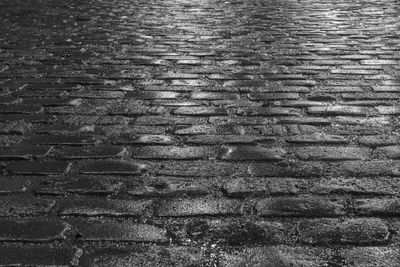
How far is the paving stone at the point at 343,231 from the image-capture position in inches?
82.4

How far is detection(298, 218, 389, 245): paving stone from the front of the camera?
2.09 m

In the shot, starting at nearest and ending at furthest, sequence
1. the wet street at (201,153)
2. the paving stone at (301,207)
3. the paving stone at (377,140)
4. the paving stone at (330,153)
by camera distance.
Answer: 1. the wet street at (201,153)
2. the paving stone at (301,207)
3. the paving stone at (330,153)
4. the paving stone at (377,140)

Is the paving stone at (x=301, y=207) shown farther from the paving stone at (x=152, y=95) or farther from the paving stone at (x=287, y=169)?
the paving stone at (x=152, y=95)

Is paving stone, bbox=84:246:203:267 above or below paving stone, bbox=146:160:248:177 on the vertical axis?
above

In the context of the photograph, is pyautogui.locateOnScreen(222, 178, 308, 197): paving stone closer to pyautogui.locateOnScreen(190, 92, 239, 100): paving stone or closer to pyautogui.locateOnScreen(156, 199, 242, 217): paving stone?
pyautogui.locateOnScreen(156, 199, 242, 217): paving stone

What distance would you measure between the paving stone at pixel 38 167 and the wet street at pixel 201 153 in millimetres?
12

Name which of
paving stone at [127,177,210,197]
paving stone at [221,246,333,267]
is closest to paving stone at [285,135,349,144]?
paving stone at [127,177,210,197]

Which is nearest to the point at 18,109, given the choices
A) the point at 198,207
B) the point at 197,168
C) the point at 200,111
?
the point at 200,111

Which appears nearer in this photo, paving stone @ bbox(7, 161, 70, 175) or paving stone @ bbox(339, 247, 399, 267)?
paving stone @ bbox(339, 247, 399, 267)

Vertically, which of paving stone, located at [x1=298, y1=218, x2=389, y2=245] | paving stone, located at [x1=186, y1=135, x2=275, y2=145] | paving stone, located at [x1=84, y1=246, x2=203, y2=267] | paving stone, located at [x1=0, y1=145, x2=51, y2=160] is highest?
paving stone, located at [x1=84, y1=246, x2=203, y2=267]

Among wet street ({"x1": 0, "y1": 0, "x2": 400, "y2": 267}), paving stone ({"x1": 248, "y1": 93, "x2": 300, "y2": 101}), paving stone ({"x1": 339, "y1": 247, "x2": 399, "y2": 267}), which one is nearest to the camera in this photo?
paving stone ({"x1": 339, "y1": 247, "x2": 399, "y2": 267})

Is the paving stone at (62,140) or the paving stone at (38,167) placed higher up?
the paving stone at (38,167)

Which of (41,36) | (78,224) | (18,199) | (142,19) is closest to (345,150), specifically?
(78,224)

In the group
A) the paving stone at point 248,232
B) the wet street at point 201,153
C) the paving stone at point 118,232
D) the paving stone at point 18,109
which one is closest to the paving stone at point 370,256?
the wet street at point 201,153
